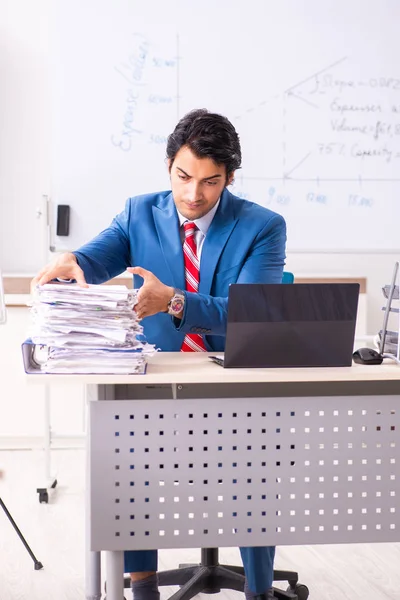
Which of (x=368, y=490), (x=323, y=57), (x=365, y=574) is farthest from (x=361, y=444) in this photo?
(x=323, y=57)

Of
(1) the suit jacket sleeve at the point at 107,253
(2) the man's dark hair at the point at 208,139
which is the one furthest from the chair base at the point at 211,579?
(2) the man's dark hair at the point at 208,139

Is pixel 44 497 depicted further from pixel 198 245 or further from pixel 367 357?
pixel 367 357

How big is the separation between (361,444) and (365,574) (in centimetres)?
97

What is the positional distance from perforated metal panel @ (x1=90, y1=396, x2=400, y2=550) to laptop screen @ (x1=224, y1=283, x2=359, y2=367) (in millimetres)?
93

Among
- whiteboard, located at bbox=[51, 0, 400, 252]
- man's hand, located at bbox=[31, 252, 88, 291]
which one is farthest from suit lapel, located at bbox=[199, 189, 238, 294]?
whiteboard, located at bbox=[51, 0, 400, 252]

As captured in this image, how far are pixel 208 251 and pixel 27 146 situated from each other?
2.20 meters

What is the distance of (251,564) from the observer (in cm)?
218

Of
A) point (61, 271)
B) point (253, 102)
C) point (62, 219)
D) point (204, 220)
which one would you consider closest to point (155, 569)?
point (61, 271)

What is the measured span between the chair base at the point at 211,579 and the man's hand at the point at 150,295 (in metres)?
0.86

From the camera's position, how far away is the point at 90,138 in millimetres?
3857

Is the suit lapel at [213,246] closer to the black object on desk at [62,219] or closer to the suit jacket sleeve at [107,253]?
the suit jacket sleeve at [107,253]

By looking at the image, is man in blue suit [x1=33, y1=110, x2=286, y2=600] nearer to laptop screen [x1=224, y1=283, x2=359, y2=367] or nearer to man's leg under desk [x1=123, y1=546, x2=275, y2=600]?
man's leg under desk [x1=123, y1=546, x2=275, y2=600]

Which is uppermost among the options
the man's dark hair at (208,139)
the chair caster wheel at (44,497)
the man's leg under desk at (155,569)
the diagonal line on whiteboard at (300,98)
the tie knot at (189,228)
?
the diagonal line on whiteboard at (300,98)

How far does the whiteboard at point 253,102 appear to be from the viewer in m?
3.83
